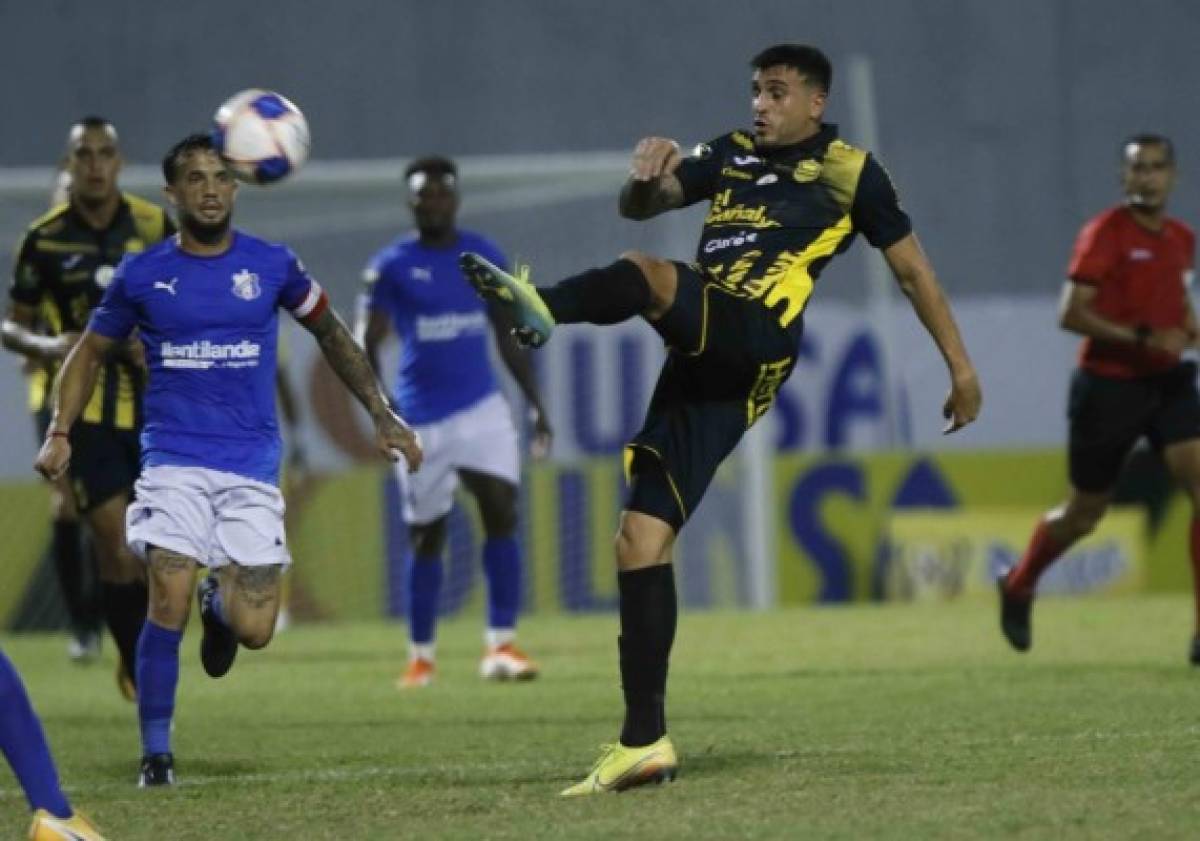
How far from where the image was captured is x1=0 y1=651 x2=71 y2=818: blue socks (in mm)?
5707

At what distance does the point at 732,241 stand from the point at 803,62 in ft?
1.98

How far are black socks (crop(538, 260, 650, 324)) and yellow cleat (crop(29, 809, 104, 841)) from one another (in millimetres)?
1822

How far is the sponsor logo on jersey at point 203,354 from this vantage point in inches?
301


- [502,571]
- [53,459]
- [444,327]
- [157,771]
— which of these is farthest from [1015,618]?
[53,459]

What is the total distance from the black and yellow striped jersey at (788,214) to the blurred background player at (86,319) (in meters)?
2.97

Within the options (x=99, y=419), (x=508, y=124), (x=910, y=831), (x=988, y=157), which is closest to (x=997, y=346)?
(x=988, y=157)

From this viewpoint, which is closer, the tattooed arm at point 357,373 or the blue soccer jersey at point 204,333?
the tattooed arm at point 357,373

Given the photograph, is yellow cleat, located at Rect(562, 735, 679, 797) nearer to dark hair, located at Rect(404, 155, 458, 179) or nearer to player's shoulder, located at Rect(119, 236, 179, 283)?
player's shoulder, located at Rect(119, 236, 179, 283)

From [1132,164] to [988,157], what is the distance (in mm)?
14484

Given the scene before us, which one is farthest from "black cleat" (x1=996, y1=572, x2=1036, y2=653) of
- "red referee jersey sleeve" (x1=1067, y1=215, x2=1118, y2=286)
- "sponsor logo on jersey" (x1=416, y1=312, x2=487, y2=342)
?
"sponsor logo on jersey" (x1=416, y1=312, x2=487, y2=342)

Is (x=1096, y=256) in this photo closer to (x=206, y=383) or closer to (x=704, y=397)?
(x=704, y=397)

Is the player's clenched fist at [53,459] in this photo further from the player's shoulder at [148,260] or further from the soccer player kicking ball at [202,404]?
the player's shoulder at [148,260]

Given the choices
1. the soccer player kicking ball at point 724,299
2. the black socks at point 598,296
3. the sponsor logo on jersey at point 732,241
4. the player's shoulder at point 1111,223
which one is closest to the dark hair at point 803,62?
the soccer player kicking ball at point 724,299

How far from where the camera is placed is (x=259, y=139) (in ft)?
24.6
